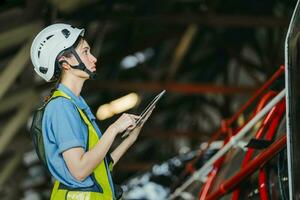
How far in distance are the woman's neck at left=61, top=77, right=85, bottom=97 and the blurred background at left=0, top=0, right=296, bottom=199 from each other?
3040 millimetres

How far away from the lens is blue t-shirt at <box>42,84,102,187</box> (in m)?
3.33

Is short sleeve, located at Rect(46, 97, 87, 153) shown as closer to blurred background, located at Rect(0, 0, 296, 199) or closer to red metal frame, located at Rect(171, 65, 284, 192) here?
red metal frame, located at Rect(171, 65, 284, 192)

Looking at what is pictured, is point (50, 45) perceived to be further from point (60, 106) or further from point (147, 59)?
point (147, 59)

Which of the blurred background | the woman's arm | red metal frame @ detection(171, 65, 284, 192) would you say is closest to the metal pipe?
red metal frame @ detection(171, 65, 284, 192)

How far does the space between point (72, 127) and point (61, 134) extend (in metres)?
0.05

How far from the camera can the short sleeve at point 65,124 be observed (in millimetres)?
3316

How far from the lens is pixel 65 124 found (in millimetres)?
3361

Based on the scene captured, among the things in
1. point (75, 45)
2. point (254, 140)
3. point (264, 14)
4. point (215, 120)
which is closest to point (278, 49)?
point (264, 14)

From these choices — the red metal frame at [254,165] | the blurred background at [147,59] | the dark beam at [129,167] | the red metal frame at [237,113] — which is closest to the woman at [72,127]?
the red metal frame at [254,165]

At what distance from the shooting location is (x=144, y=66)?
1811 centimetres

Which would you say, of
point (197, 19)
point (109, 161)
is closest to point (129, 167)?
point (197, 19)

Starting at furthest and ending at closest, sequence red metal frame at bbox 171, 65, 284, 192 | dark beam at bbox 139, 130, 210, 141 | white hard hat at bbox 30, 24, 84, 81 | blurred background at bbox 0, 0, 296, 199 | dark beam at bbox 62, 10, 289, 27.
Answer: dark beam at bbox 139, 130, 210, 141, dark beam at bbox 62, 10, 289, 27, blurred background at bbox 0, 0, 296, 199, red metal frame at bbox 171, 65, 284, 192, white hard hat at bbox 30, 24, 84, 81

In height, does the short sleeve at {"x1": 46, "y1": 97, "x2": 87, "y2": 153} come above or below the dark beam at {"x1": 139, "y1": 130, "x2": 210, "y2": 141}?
above

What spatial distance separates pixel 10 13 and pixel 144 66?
25.2 feet
